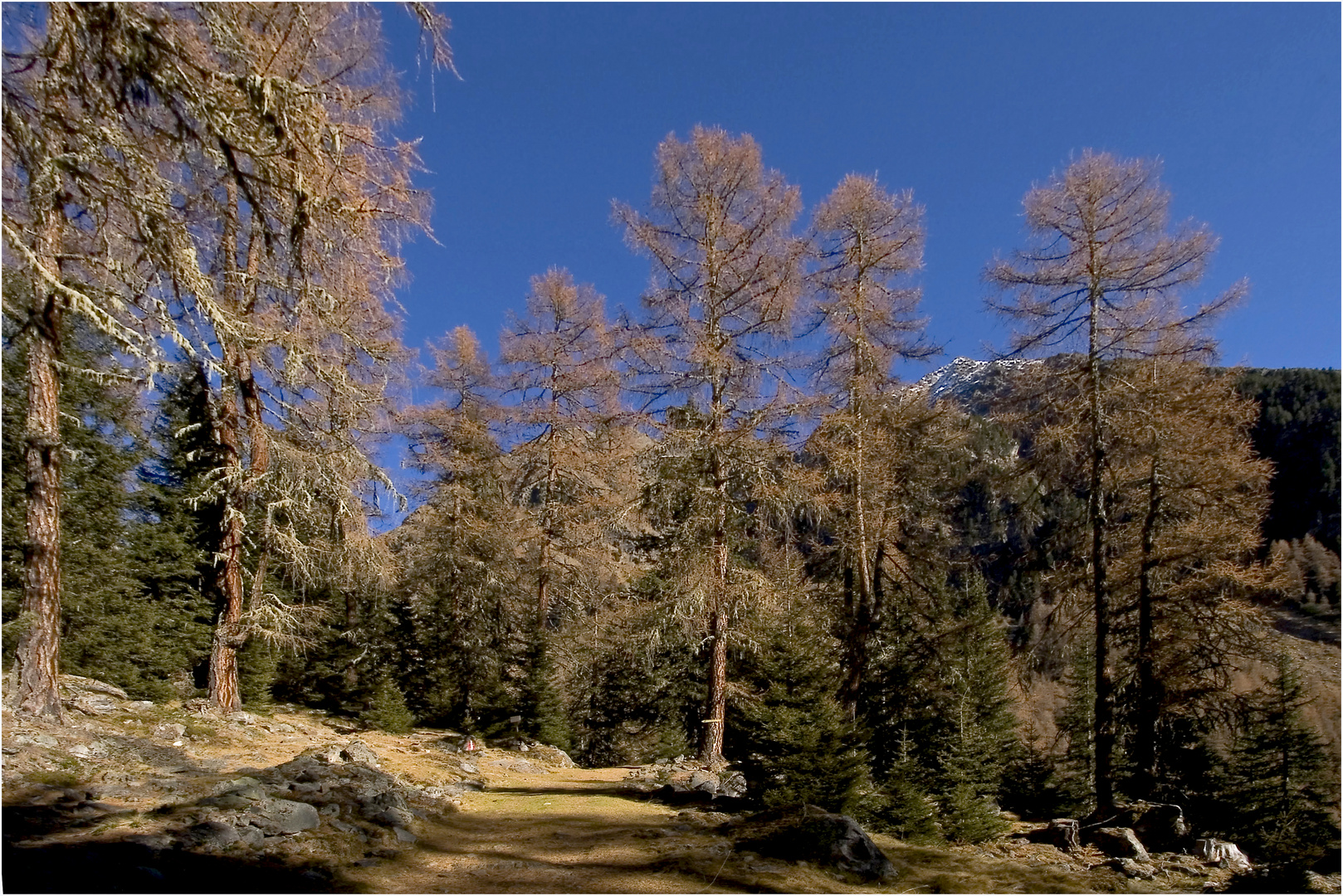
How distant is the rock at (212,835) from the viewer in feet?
15.3

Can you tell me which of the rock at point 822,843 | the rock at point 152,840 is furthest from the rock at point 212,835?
the rock at point 822,843

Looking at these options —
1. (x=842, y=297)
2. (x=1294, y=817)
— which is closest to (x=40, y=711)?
(x=842, y=297)

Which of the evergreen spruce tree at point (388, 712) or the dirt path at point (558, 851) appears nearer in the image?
the dirt path at point (558, 851)

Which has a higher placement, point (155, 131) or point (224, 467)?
point (155, 131)

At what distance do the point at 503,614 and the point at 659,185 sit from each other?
13825 mm

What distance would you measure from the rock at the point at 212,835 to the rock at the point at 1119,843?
334 inches

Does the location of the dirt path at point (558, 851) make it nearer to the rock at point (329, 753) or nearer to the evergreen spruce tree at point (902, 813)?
the rock at point (329, 753)

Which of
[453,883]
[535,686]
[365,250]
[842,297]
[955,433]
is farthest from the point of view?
[535,686]

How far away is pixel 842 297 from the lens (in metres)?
13.0

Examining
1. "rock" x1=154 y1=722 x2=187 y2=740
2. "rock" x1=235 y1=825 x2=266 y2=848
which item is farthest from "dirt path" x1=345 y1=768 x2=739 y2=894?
"rock" x1=154 y1=722 x2=187 y2=740

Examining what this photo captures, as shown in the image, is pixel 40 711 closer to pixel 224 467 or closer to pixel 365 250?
pixel 224 467

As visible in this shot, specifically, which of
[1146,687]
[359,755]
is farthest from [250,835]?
[1146,687]

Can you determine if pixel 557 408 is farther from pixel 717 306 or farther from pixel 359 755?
pixel 359 755

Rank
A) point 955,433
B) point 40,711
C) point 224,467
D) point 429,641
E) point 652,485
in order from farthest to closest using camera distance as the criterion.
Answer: point 429,641
point 955,433
point 652,485
point 224,467
point 40,711
